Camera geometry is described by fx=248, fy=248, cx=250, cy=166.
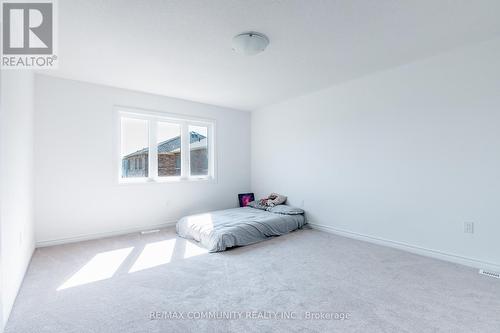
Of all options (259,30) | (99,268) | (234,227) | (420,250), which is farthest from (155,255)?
(420,250)

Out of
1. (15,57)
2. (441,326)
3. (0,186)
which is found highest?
(15,57)

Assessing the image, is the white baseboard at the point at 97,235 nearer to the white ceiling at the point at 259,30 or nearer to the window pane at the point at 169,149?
the window pane at the point at 169,149

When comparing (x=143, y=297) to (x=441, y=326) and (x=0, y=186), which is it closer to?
(x=0, y=186)

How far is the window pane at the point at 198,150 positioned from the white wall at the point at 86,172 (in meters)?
0.41

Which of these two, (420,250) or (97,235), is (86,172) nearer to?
(97,235)

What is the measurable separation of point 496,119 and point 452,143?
425mm

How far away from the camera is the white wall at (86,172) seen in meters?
3.43

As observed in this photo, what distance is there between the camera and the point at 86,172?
372 centimetres

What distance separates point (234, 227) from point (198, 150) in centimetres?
217

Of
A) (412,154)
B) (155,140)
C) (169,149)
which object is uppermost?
(155,140)

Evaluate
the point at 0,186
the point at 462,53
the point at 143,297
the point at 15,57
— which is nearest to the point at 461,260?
the point at 462,53

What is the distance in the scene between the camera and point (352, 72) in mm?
3482

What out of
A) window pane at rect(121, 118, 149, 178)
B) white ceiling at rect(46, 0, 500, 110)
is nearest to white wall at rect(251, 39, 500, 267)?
white ceiling at rect(46, 0, 500, 110)

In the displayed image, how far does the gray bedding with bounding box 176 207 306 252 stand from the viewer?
329cm
